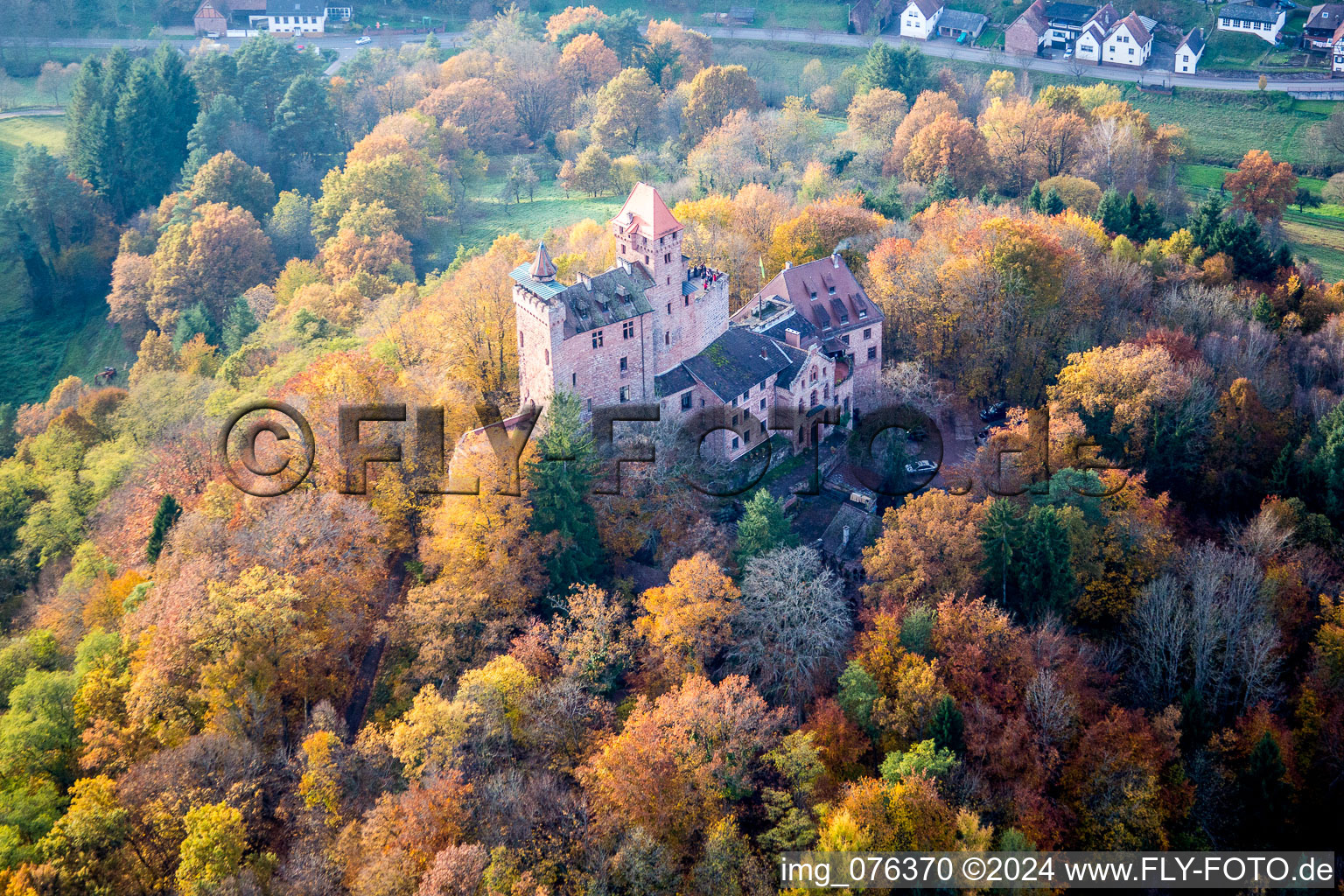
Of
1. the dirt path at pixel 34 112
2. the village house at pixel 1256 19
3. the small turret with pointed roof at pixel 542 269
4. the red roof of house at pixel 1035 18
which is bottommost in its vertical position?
the dirt path at pixel 34 112

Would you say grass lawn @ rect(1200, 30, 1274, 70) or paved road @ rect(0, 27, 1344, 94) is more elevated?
grass lawn @ rect(1200, 30, 1274, 70)

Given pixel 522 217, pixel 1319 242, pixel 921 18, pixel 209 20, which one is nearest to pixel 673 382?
pixel 522 217

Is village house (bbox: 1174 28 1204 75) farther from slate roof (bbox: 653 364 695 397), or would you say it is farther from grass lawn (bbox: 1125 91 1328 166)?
slate roof (bbox: 653 364 695 397)

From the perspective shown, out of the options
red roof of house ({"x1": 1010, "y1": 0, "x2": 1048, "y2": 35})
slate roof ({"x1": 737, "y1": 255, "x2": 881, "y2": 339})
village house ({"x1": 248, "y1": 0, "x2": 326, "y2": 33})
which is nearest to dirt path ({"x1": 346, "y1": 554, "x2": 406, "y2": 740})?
slate roof ({"x1": 737, "y1": 255, "x2": 881, "y2": 339})

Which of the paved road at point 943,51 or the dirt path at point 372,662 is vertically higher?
the paved road at point 943,51

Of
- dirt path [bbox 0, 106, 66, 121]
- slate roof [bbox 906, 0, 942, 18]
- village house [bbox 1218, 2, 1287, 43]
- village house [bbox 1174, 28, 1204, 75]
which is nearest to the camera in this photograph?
village house [bbox 1174, 28, 1204, 75]

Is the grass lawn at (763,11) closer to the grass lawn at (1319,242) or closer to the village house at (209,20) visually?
the village house at (209,20)

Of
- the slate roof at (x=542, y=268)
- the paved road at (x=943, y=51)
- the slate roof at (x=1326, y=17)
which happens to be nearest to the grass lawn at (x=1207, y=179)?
the paved road at (x=943, y=51)
